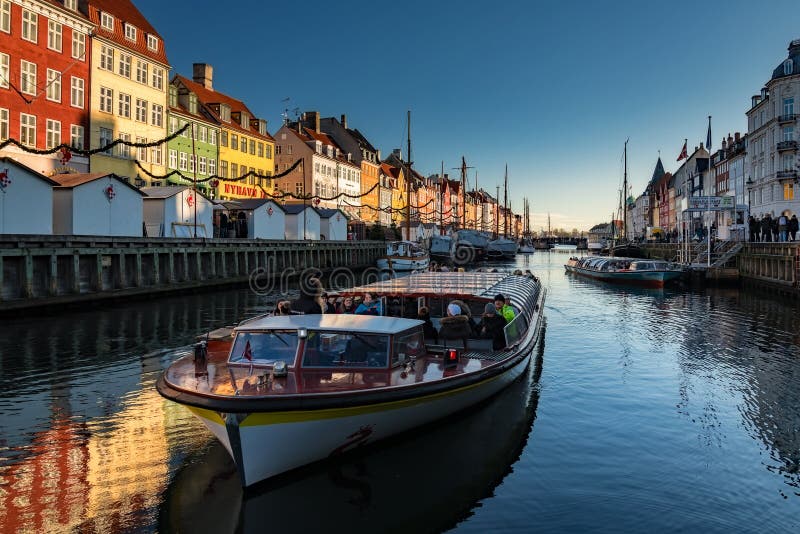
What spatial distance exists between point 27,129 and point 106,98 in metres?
8.98

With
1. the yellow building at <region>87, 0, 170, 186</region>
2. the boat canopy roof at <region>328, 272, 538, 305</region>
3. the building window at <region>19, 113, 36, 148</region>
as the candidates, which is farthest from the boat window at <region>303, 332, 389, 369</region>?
the yellow building at <region>87, 0, 170, 186</region>

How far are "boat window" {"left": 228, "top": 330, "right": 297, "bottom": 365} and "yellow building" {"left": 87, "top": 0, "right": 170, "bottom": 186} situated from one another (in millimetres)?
44299

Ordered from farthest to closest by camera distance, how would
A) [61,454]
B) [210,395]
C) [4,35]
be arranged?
[4,35] < [61,454] < [210,395]

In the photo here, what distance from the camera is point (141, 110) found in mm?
54938

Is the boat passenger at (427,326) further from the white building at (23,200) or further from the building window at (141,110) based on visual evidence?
the building window at (141,110)

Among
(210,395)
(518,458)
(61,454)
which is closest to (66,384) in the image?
(61,454)

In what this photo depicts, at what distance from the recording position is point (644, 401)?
47.4 feet

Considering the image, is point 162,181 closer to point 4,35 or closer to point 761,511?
point 4,35

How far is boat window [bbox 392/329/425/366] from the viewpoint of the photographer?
35.1 feet

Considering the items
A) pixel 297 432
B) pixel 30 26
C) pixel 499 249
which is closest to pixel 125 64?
pixel 30 26

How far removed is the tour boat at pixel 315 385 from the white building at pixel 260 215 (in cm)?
4287

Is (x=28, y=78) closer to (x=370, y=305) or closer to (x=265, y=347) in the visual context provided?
(x=370, y=305)

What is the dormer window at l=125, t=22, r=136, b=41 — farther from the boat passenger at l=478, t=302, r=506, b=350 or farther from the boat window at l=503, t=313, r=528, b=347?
the boat passenger at l=478, t=302, r=506, b=350

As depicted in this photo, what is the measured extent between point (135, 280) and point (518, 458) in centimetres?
2991
